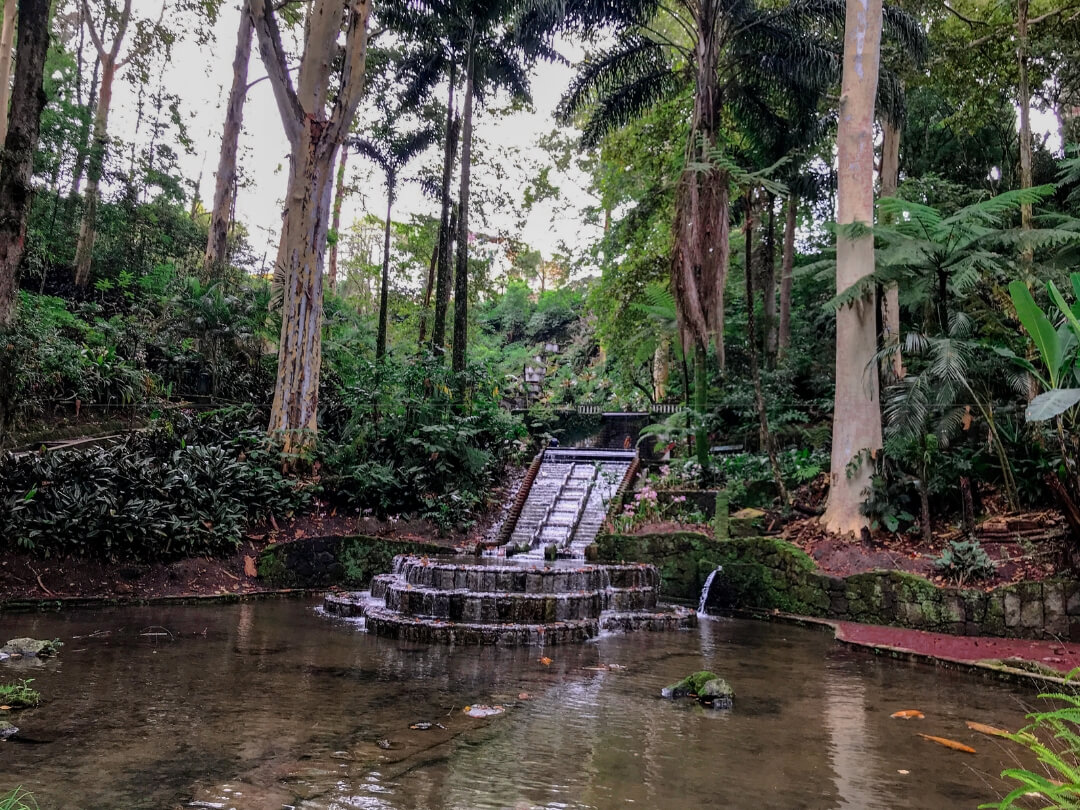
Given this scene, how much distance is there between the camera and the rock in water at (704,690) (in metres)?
4.50

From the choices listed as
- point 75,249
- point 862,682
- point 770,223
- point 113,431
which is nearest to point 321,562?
point 113,431

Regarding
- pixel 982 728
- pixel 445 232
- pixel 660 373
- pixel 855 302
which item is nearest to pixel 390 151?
pixel 445 232

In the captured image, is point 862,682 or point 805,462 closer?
point 862,682

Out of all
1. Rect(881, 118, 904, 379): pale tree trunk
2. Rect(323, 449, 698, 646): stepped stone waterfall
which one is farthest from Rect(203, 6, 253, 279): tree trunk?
Rect(881, 118, 904, 379): pale tree trunk

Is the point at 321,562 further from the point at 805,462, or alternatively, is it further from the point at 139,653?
the point at 805,462

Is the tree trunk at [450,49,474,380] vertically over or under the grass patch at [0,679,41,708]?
over

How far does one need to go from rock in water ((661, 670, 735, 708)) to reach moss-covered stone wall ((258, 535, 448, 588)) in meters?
6.17

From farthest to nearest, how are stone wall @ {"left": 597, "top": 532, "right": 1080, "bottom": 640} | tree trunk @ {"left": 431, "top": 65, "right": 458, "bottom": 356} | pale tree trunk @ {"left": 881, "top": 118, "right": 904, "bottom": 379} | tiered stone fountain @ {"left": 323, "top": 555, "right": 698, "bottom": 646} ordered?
1. tree trunk @ {"left": 431, "top": 65, "right": 458, "bottom": 356}
2. pale tree trunk @ {"left": 881, "top": 118, "right": 904, "bottom": 379}
3. tiered stone fountain @ {"left": 323, "top": 555, "right": 698, "bottom": 646}
4. stone wall @ {"left": 597, "top": 532, "right": 1080, "bottom": 640}

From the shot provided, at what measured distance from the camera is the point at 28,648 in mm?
5031

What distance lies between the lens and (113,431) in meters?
10.4

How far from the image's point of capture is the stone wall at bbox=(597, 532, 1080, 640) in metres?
6.33

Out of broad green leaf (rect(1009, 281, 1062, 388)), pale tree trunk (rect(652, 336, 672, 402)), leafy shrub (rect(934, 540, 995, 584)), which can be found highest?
pale tree trunk (rect(652, 336, 672, 402))

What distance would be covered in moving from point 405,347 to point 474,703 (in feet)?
42.4

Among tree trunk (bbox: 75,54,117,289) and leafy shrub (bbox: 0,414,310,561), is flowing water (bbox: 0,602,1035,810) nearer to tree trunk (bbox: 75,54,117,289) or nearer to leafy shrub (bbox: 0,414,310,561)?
leafy shrub (bbox: 0,414,310,561)
